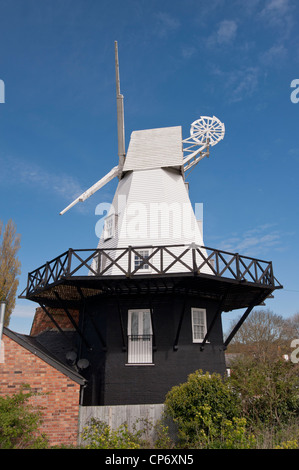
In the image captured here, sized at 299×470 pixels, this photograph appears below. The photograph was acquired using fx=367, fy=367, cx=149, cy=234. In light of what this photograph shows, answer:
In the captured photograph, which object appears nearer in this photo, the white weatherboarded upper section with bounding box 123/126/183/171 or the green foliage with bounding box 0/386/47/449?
the green foliage with bounding box 0/386/47/449

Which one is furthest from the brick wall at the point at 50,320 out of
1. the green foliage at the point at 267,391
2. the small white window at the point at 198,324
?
the green foliage at the point at 267,391

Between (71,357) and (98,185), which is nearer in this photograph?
(71,357)

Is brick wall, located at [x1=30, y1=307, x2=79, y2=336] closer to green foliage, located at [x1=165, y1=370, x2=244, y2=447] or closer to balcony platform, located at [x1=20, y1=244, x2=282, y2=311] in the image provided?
balcony platform, located at [x1=20, y1=244, x2=282, y2=311]

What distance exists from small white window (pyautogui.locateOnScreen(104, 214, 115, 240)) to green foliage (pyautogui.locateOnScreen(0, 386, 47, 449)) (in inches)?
301

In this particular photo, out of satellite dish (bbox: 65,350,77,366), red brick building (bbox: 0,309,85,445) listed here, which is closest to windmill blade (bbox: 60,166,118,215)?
satellite dish (bbox: 65,350,77,366)

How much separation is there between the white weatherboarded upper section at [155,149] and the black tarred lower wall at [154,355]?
669cm

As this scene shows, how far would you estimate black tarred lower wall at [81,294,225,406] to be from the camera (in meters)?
13.4

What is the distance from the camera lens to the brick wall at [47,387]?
10.5 meters

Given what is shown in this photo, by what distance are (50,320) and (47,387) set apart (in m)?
9.04

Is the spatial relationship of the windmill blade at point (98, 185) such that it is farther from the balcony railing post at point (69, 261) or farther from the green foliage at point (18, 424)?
the green foliage at point (18, 424)

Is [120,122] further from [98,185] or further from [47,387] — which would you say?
[47,387]

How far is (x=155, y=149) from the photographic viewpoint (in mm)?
18297

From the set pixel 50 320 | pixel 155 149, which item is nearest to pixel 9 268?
pixel 50 320

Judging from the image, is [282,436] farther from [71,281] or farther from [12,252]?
[12,252]
